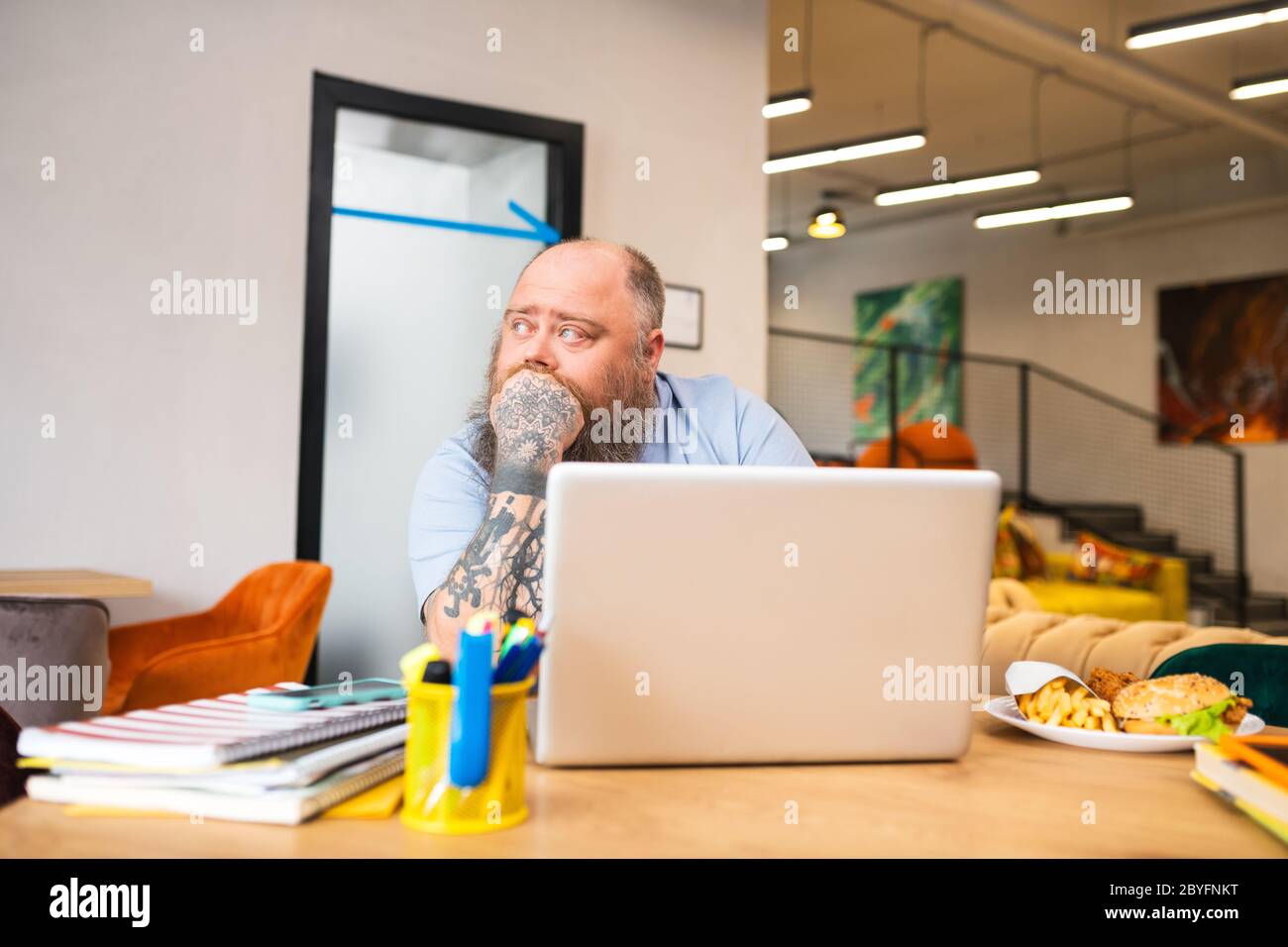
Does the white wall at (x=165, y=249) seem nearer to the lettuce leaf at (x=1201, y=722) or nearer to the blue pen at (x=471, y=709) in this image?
the blue pen at (x=471, y=709)

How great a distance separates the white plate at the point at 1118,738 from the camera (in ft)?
3.64

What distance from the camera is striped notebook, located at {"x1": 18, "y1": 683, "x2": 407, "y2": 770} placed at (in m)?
0.81

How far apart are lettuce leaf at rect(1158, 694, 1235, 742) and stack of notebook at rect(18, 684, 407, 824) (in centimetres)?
85

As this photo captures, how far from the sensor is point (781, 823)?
821 millimetres

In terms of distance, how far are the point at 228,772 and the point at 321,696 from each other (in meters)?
0.23

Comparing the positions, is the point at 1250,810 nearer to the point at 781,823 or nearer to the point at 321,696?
the point at 781,823

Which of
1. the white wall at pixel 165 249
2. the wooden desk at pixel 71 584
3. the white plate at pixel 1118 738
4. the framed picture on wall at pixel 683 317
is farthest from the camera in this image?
the framed picture on wall at pixel 683 317

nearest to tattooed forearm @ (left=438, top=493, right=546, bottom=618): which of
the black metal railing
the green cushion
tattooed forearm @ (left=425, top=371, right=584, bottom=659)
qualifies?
tattooed forearm @ (left=425, top=371, right=584, bottom=659)

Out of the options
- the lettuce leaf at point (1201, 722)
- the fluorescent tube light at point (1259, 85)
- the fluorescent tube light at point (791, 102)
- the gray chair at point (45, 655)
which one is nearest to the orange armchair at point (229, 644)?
the gray chair at point (45, 655)

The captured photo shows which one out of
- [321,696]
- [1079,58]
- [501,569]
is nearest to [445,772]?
[321,696]

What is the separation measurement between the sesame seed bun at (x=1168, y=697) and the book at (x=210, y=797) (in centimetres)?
84

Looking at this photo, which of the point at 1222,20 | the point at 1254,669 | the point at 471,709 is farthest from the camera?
the point at 1222,20

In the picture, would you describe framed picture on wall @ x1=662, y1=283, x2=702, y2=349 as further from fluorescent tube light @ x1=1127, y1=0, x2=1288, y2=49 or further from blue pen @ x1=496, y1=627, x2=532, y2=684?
blue pen @ x1=496, y1=627, x2=532, y2=684
